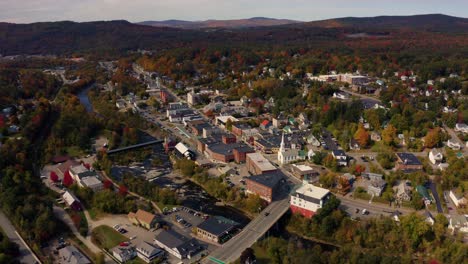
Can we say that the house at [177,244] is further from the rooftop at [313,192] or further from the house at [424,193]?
the house at [424,193]

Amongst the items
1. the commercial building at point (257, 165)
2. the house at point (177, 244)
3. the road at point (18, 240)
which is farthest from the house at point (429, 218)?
the road at point (18, 240)

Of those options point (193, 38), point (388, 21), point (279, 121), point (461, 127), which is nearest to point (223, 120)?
point (279, 121)

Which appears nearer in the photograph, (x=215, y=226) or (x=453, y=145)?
(x=215, y=226)

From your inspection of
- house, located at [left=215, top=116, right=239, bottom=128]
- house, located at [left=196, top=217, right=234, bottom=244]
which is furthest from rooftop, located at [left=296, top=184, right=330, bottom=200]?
house, located at [left=215, top=116, right=239, bottom=128]

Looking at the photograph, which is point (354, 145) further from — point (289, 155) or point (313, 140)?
point (289, 155)

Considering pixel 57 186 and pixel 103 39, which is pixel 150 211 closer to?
pixel 57 186

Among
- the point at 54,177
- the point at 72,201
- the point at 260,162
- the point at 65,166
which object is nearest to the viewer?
the point at 72,201

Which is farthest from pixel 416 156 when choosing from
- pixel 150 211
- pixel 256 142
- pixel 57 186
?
pixel 57 186
